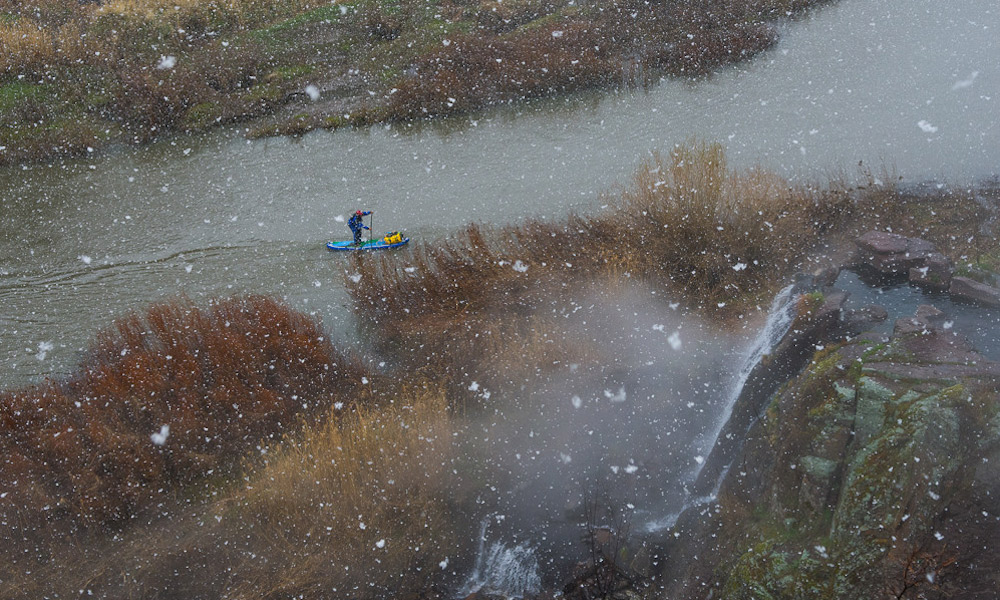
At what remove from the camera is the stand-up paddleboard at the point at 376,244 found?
14930 millimetres

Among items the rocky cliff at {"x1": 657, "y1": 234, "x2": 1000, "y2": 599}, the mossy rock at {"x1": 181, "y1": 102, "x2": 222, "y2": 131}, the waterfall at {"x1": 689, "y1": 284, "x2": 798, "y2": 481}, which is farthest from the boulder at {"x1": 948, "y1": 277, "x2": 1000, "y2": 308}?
the mossy rock at {"x1": 181, "y1": 102, "x2": 222, "y2": 131}

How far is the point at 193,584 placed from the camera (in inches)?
364

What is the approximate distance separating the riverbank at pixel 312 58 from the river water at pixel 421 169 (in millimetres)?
761

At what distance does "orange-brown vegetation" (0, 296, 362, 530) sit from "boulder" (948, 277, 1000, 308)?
8.97 metres

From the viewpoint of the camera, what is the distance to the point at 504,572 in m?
9.29

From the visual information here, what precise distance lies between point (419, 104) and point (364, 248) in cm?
657

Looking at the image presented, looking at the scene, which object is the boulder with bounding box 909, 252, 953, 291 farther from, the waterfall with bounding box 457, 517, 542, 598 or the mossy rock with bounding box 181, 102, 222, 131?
the mossy rock with bounding box 181, 102, 222, 131

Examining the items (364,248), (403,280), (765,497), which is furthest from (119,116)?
(765,497)

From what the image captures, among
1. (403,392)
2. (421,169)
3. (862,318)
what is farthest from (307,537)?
(421,169)

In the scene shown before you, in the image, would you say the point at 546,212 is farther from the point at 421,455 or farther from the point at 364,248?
the point at 421,455

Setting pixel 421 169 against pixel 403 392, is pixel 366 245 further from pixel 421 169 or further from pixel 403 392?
pixel 403 392

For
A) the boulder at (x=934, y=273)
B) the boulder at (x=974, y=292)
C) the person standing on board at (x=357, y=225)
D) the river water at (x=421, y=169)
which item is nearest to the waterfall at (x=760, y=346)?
the boulder at (x=934, y=273)

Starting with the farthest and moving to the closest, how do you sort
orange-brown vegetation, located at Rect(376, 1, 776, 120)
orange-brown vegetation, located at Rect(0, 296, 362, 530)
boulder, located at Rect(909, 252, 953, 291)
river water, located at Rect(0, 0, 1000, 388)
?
orange-brown vegetation, located at Rect(376, 1, 776, 120), river water, located at Rect(0, 0, 1000, 388), boulder, located at Rect(909, 252, 953, 291), orange-brown vegetation, located at Rect(0, 296, 362, 530)

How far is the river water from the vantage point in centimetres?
1481
